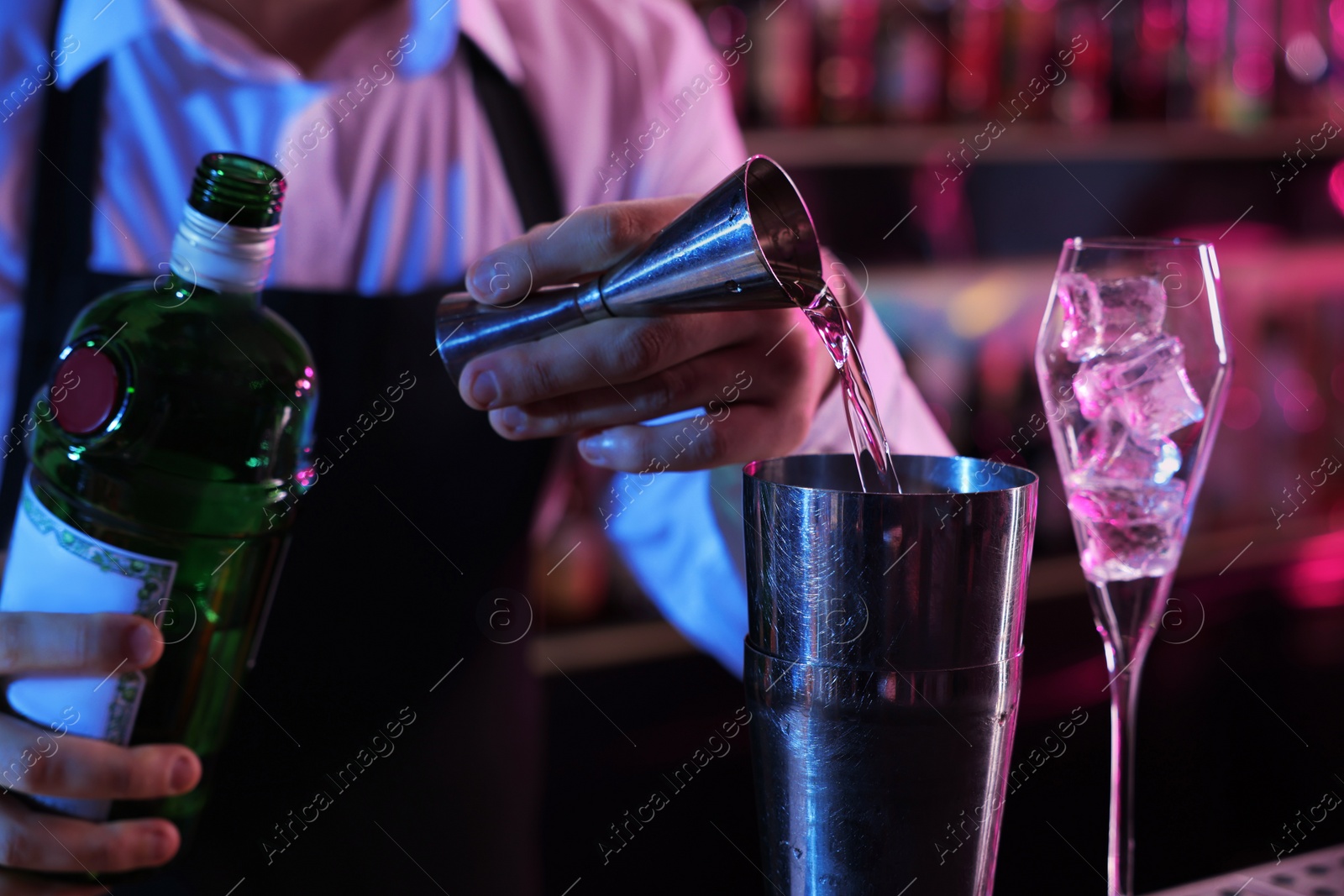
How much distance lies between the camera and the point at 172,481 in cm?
87

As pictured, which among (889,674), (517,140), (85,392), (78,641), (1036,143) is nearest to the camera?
(889,674)

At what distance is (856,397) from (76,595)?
503 mm

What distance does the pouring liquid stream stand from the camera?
24.6 inches

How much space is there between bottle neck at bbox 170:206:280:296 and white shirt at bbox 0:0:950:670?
0.52m

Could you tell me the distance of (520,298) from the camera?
78 centimetres

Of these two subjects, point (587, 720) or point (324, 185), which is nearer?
point (324, 185)

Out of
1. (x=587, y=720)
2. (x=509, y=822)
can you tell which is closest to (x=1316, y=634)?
(x=587, y=720)

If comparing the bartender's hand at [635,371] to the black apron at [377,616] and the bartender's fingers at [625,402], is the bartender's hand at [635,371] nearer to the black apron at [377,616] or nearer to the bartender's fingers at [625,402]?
the bartender's fingers at [625,402]

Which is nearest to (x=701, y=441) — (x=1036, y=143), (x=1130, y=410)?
(x=1130, y=410)

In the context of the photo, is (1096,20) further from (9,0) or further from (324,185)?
(9,0)

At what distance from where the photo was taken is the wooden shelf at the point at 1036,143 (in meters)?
2.36

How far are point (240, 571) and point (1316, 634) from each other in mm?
2814

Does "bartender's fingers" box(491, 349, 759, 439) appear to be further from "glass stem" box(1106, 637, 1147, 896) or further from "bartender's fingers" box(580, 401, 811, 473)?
"glass stem" box(1106, 637, 1147, 896)

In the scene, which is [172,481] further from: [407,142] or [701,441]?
[407,142]
